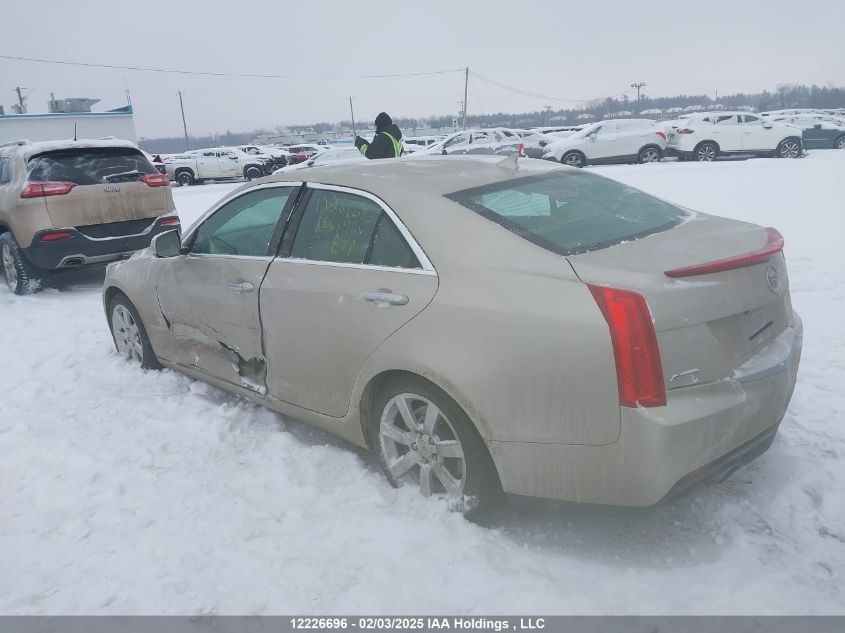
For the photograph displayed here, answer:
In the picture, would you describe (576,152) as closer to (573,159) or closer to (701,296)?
(573,159)

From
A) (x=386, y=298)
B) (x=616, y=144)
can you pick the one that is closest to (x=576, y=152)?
(x=616, y=144)

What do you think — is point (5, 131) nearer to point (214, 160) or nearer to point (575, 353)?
point (214, 160)

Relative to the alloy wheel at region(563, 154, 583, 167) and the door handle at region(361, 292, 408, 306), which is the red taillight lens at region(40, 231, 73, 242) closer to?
the door handle at region(361, 292, 408, 306)

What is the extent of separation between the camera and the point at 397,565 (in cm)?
264

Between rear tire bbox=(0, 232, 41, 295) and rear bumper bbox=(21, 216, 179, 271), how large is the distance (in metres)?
0.16

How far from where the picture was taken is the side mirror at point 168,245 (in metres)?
4.25

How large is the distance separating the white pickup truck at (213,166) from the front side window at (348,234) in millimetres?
28021

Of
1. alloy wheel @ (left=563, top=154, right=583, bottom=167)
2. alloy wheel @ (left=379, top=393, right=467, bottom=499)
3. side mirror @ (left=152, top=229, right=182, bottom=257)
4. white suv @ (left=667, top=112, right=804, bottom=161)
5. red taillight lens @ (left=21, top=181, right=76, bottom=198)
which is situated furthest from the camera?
alloy wheel @ (left=563, top=154, right=583, bottom=167)

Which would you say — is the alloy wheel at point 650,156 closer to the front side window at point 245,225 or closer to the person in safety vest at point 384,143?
the person in safety vest at point 384,143

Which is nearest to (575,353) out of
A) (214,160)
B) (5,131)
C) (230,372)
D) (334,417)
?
(334,417)

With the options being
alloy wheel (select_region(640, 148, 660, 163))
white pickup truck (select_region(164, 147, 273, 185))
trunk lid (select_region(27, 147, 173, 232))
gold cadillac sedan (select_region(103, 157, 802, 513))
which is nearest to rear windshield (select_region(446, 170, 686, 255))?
gold cadillac sedan (select_region(103, 157, 802, 513))

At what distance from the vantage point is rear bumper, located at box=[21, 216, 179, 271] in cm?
718

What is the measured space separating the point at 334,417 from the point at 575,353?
1450 millimetres

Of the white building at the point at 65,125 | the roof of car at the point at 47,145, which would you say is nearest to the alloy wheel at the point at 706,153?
the roof of car at the point at 47,145
